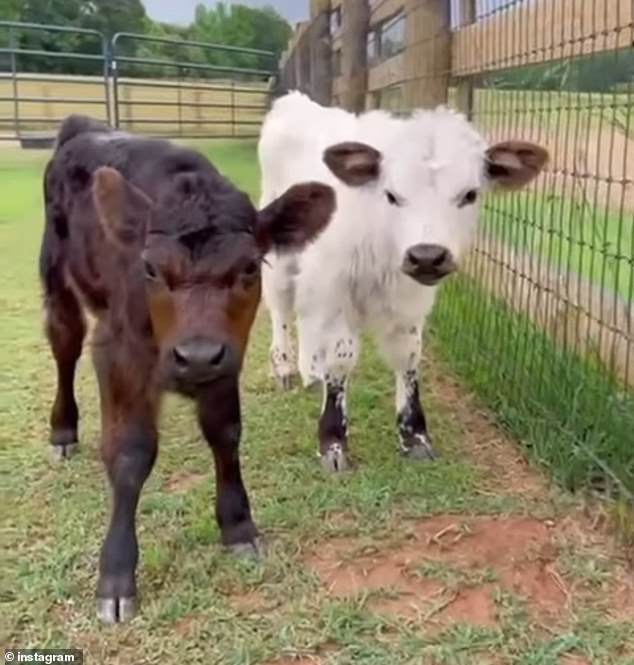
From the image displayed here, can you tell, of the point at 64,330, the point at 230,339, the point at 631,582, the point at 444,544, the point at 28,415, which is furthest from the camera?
the point at 28,415

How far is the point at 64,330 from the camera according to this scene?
11.0 feet

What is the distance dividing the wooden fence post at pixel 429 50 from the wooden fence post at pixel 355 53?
47.1 inches

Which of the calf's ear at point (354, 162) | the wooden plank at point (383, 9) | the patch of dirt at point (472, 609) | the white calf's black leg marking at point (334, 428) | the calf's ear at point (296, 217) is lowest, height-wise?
the patch of dirt at point (472, 609)

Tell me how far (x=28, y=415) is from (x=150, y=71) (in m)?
13.9

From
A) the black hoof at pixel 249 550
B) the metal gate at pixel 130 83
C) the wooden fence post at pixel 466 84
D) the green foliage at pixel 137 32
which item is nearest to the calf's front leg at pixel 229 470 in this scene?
the black hoof at pixel 249 550

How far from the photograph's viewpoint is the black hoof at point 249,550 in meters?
2.64

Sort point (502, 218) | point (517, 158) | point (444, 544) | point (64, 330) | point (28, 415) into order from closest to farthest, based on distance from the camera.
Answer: point (444, 544) → point (517, 158) → point (64, 330) → point (28, 415) → point (502, 218)

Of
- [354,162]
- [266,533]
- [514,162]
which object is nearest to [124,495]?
[266,533]

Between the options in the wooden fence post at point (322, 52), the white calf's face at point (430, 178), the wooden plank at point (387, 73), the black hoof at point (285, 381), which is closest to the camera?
the white calf's face at point (430, 178)

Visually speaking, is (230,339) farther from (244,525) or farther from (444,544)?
(444,544)

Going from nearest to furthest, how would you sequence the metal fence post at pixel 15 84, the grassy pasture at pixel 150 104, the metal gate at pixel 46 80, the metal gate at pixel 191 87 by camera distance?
1. the metal fence post at pixel 15 84
2. the metal gate at pixel 46 80
3. the grassy pasture at pixel 150 104
4. the metal gate at pixel 191 87

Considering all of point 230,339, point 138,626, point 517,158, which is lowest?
point 138,626

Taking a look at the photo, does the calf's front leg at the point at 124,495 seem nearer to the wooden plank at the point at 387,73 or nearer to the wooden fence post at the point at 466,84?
the wooden fence post at the point at 466,84

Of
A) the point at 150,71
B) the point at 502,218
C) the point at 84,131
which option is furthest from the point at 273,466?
the point at 150,71
